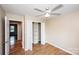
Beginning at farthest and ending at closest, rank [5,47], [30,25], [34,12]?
[30,25]
[5,47]
[34,12]

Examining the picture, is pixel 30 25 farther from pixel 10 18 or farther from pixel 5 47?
pixel 5 47

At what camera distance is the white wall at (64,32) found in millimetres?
2172

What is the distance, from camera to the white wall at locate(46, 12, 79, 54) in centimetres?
217

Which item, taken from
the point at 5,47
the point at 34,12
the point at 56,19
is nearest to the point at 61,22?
the point at 56,19

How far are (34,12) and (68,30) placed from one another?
1.10 meters

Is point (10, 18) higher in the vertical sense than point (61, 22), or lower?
higher

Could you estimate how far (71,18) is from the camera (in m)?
2.23

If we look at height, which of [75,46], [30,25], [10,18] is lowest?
[75,46]

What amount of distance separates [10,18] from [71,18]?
1753 mm

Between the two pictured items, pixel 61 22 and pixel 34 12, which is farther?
pixel 61 22

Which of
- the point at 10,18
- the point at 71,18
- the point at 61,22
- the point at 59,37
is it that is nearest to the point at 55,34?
the point at 59,37

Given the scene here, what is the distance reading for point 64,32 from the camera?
2287 millimetres
